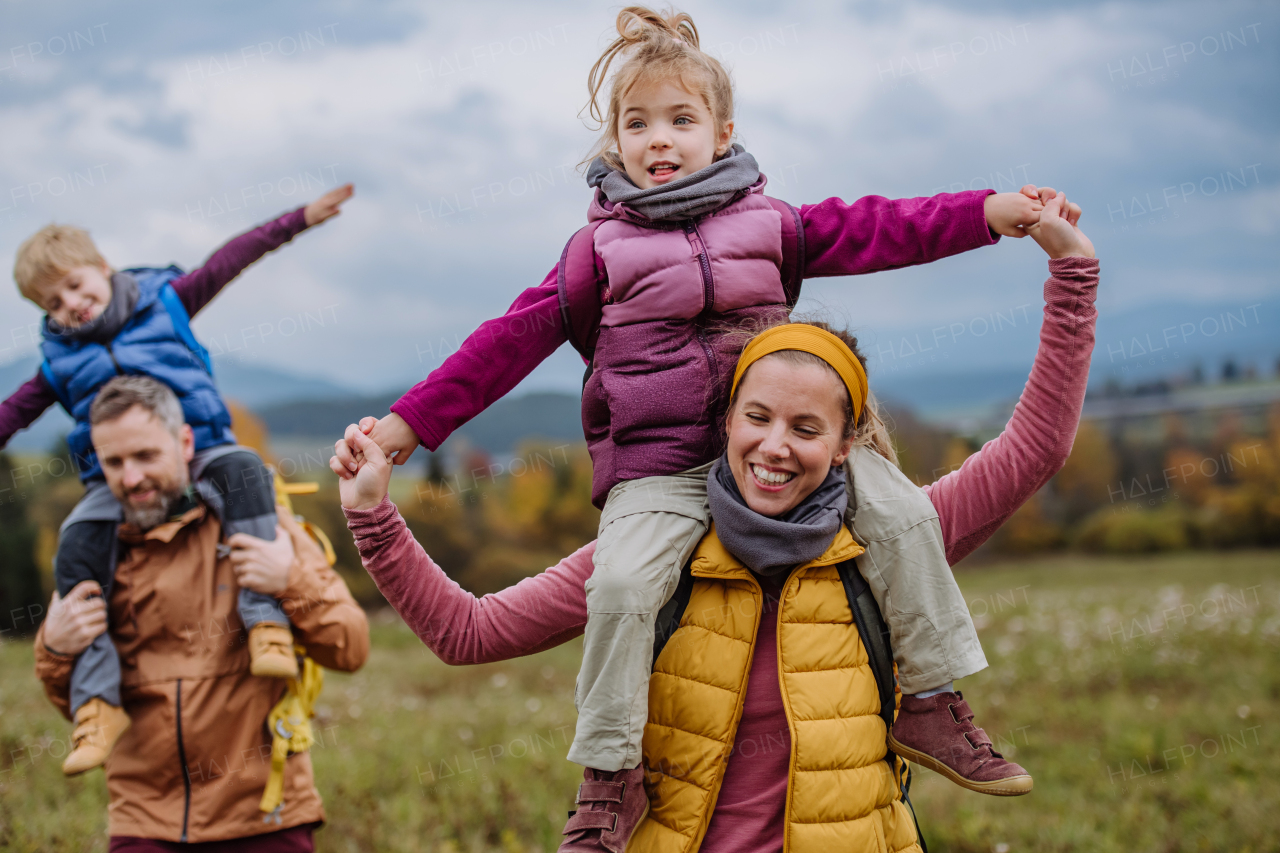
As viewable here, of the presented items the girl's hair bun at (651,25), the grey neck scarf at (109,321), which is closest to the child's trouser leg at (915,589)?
the girl's hair bun at (651,25)

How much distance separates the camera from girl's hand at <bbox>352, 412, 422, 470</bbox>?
247 cm

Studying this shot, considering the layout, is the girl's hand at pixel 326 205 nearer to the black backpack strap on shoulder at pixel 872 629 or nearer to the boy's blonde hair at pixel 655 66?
the boy's blonde hair at pixel 655 66

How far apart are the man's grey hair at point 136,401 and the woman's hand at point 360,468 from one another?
1804mm

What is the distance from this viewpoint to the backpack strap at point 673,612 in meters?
2.50

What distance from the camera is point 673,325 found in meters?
2.61

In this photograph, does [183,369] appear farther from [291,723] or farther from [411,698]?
[411,698]

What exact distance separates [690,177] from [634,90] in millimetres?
320

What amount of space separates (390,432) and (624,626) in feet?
2.40

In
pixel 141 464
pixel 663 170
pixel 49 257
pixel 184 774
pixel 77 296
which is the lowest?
pixel 184 774

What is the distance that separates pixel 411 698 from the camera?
8.92 metres

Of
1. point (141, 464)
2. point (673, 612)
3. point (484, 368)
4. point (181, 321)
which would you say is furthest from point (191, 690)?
point (673, 612)

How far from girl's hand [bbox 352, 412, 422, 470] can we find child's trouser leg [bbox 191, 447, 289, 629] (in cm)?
178

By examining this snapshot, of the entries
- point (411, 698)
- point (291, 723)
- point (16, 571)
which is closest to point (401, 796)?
→ point (291, 723)

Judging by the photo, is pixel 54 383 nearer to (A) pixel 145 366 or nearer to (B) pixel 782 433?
(A) pixel 145 366
